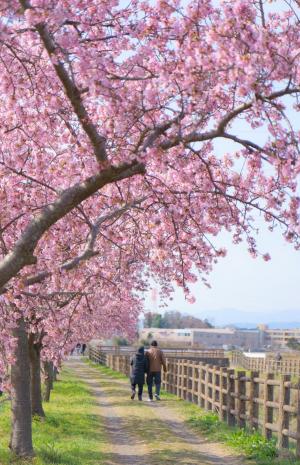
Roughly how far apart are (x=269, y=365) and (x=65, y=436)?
34713 mm

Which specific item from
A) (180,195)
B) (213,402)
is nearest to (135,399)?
(213,402)

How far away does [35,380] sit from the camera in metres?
18.1

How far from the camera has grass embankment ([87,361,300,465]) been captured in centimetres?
1212

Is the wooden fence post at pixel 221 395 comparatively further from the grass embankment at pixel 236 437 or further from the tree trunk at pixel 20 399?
the tree trunk at pixel 20 399

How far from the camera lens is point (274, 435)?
45.4ft

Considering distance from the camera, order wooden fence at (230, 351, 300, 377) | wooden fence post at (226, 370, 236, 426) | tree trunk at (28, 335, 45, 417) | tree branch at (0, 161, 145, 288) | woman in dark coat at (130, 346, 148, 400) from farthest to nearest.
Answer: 1. wooden fence at (230, 351, 300, 377)
2. woman in dark coat at (130, 346, 148, 400)
3. tree trunk at (28, 335, 45, 417)
4. wooden fence post at (226, 370, 236, 426)
5. tree branch at (0, 161, 145, 288)

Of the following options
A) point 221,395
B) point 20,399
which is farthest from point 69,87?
point 221,395

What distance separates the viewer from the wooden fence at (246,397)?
40.6 ft

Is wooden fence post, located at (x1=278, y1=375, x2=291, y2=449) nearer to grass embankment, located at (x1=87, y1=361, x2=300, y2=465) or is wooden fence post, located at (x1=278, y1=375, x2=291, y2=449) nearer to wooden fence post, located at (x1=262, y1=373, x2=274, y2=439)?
grass embankment, located at (x1=87, y1=361, x2=300, y2=465)

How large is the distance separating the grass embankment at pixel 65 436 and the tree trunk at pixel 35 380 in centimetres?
35

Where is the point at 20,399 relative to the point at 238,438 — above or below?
above

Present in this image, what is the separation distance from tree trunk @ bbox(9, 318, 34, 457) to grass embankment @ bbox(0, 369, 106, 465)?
0.83 ft

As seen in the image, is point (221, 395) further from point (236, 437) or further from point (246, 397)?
point (236, 437)

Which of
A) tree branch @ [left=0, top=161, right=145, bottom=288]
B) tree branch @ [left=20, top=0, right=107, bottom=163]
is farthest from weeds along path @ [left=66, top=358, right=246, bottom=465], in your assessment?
tree branch @ [left=20, top=0, right=107, bottom=163]
